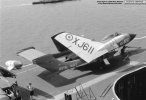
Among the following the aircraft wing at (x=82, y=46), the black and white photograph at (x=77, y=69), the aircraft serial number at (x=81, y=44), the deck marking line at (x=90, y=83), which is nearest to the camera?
the black and white photograph at (x=77, y=69)

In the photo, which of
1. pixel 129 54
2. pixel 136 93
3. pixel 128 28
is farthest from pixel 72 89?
pixel 128 28

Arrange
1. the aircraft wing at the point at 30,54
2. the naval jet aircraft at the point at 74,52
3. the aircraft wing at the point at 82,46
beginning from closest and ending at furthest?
the naval jet aircraft at the point at 74,52 → the aircraft wing at the point at 30,54 → the aircraft wing at the point at 82,46

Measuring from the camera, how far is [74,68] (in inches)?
1439

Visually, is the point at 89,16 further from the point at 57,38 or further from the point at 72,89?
the point at 72,89

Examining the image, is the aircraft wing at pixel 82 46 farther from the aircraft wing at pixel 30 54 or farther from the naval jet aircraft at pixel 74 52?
the aircraft wing at pixel 30 54

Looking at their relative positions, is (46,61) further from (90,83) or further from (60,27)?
(60,27)

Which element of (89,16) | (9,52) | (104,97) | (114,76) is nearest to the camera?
(104,97)

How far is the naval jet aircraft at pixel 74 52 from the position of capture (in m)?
32.0

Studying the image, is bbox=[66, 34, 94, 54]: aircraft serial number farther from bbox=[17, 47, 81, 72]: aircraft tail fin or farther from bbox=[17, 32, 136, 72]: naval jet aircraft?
bbox=[17, 47, 81, 72]: aircraft tail fin

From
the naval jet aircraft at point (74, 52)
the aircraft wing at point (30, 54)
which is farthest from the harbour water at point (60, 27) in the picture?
the aircraft wing at point (30, 54)

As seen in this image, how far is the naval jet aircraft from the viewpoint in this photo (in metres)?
32.0

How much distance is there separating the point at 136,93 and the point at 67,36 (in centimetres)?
1313

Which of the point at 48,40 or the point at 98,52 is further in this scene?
the point at 48,40

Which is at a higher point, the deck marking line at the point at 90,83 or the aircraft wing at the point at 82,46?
the aircraft wing at the point at 82,46
